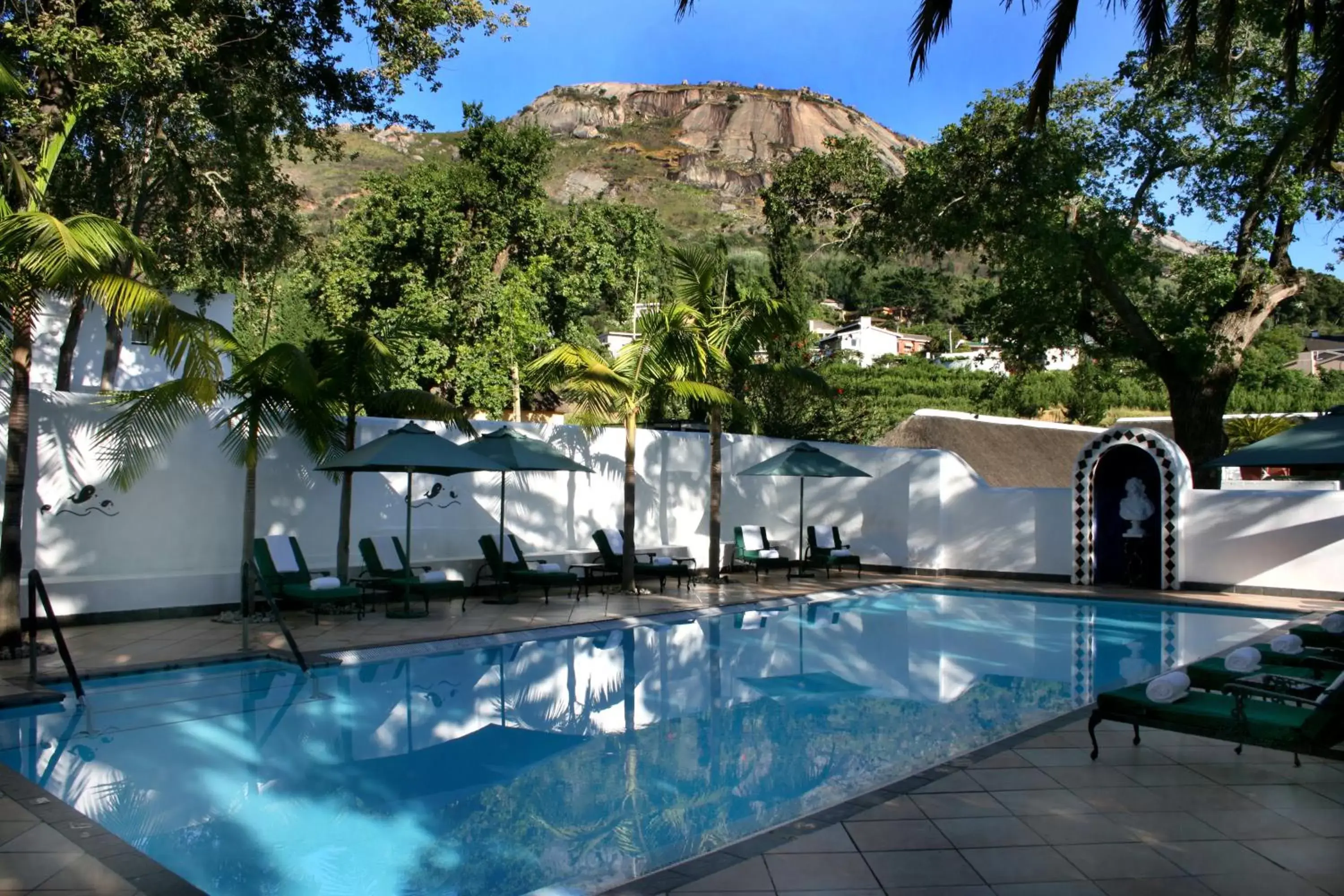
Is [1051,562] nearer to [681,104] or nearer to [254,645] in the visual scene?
[254,645]

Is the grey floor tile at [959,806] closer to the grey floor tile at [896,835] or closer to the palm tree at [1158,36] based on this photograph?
the grey floor tile at [896,835]

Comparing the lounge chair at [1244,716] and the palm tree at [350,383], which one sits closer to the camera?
the lounge chair at [1244,716]

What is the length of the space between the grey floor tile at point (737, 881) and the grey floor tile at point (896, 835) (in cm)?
57

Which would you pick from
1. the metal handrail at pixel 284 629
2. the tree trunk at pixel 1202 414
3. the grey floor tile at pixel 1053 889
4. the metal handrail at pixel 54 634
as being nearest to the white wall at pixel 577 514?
the metal handrail at pixel 284 629

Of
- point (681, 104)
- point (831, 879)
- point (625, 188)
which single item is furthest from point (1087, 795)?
point (681, 104)

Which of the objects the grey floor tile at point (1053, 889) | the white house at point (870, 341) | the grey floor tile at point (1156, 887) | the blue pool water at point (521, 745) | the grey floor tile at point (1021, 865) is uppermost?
the white house at point (870, 341)

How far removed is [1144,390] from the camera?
4303 cm

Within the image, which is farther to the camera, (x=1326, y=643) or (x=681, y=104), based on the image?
(x=681, y=104)

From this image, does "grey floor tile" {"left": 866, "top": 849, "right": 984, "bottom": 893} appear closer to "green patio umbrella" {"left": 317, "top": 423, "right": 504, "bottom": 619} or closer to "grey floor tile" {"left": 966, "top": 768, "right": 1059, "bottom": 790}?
"grey floor tile" {"left": 966, "top": 768, "right": 1059, "bottom": 790}

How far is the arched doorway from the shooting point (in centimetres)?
1585

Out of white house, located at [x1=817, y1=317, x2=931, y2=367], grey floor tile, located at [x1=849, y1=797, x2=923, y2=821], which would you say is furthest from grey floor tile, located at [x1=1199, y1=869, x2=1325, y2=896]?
white house, located at [x1=817, y1=317, x2=931, y2=367]

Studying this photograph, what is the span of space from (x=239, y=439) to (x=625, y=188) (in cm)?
9775

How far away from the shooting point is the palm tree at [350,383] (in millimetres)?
11812

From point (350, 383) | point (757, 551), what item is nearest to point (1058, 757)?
point (350, 383)
